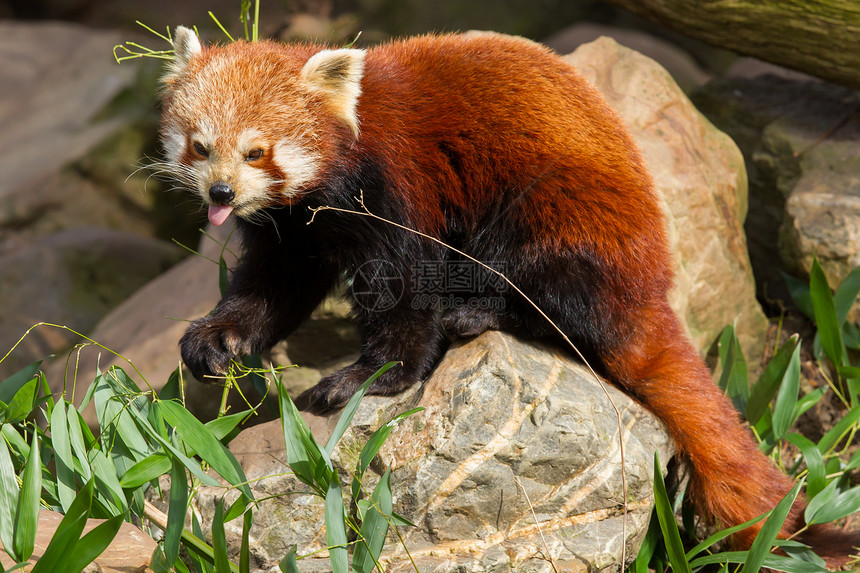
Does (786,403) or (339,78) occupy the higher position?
(339,78)

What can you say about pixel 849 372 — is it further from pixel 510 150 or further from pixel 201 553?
pixel 201 553

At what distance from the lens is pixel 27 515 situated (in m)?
2.22

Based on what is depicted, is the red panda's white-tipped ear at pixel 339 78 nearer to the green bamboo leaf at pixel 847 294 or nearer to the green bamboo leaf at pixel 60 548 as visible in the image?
the green bamboo leaf at pixel 60 548

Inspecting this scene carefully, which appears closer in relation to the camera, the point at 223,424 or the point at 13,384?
the point at 223,424

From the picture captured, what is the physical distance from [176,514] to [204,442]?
0.82 ft

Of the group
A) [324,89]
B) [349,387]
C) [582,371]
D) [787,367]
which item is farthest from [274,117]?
[787,367]

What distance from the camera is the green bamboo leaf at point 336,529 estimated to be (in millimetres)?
2281

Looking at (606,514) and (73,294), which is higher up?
(606,514)

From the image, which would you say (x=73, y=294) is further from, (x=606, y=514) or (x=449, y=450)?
(x=606, y=514)

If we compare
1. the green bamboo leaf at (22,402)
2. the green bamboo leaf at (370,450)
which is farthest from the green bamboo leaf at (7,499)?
the green bamboo leaf at (370,450)

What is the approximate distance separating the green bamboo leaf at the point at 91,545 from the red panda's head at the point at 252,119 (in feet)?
3.21

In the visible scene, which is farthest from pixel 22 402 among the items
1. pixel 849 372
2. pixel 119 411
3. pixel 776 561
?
pixel 849 372

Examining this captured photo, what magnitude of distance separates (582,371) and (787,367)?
1.18 metres

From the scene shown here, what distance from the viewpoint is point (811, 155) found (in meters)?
4.39
